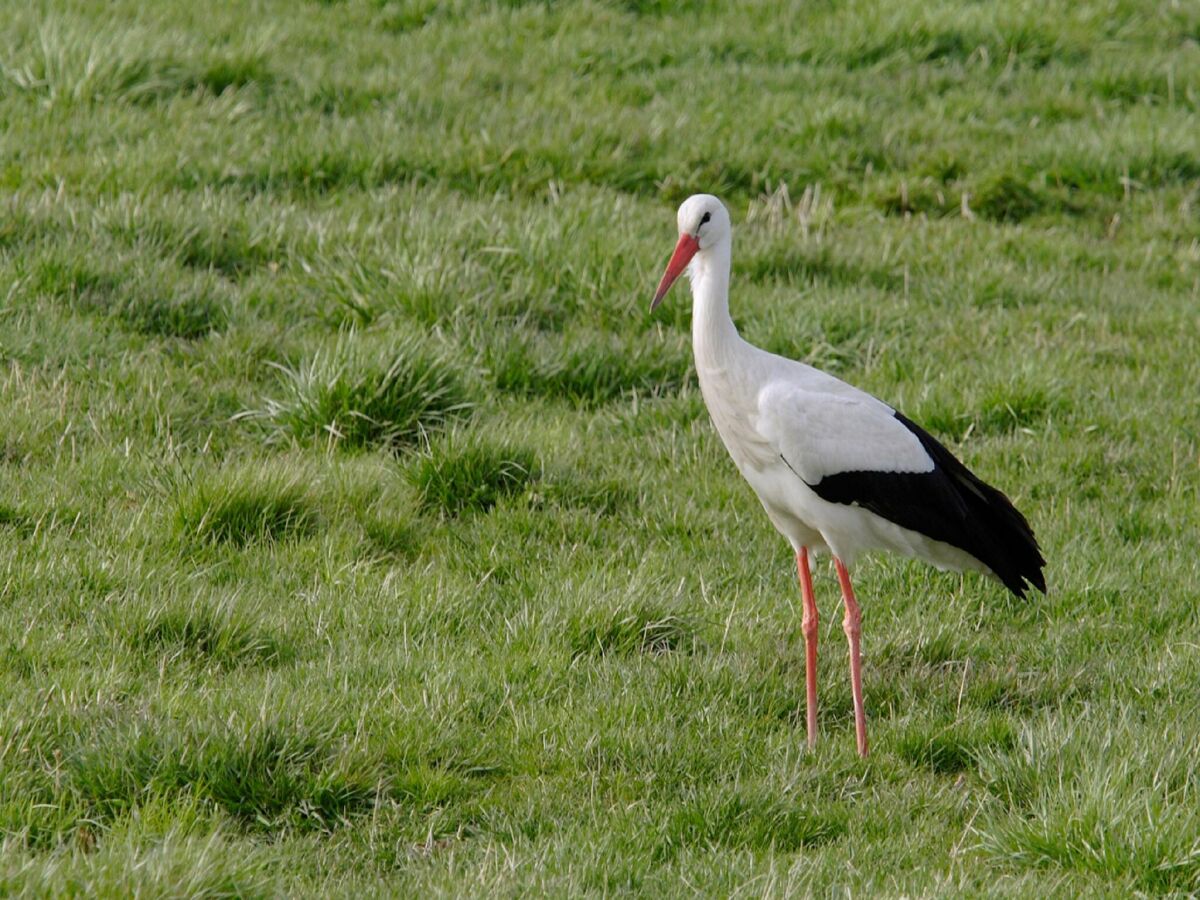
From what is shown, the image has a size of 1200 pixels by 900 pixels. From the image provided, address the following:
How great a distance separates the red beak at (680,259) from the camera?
5418mm

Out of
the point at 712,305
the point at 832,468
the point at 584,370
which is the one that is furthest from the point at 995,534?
the point at 584,370

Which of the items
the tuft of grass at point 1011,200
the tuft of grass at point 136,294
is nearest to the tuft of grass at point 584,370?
the tuft of grass at point 136,294

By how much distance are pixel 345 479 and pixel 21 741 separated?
1.99 m

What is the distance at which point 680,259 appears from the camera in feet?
17.9

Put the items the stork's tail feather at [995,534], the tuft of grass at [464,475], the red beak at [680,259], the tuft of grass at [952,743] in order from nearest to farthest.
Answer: the tuft of grass at [952,743] → the stork's tail feather at [995,534] → the red beak at [680,259] → the tuft of grass at [464,475]

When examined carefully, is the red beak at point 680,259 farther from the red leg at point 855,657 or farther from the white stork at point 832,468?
the red leg at point 855,657

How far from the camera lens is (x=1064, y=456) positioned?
21.8 ft

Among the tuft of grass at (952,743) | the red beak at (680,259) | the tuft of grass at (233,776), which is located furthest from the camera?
the red beak at (680,259)

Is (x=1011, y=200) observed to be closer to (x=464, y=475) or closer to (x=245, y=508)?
(x=464, y=475)

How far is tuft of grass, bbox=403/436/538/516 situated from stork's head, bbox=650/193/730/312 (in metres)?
1.06

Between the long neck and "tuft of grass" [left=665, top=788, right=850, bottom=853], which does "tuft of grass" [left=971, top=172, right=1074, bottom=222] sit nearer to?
the long neck

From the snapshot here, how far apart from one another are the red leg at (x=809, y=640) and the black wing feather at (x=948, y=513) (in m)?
0.31

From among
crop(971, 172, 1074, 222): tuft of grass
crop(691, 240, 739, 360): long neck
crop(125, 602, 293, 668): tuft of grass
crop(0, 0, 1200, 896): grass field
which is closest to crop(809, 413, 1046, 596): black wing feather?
crop(0, 0, 1200, 896): grass field

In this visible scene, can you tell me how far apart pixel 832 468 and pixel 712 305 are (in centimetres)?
68
